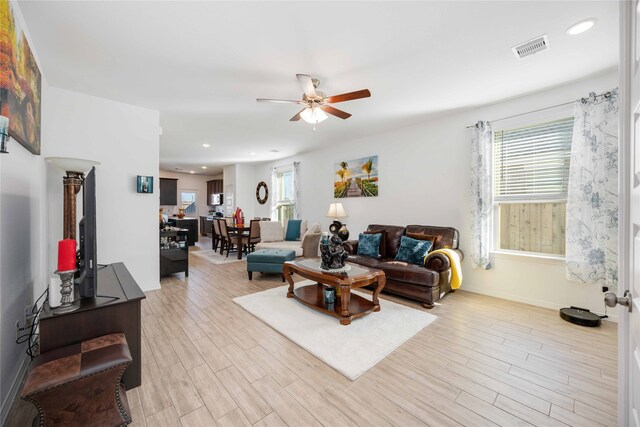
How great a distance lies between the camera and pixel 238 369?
194cm

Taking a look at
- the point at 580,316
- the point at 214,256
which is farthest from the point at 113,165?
the point at 580,316

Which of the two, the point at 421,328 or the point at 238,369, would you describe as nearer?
the point at 238,369

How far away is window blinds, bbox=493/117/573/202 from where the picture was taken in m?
3.08

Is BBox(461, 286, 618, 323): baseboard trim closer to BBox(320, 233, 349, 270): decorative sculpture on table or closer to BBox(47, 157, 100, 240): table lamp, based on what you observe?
BBox(320, 233, 349, 270): decorative sculpture on table

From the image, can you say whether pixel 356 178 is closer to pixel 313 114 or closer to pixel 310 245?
pixel 310 245

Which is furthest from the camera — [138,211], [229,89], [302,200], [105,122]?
[302,200]

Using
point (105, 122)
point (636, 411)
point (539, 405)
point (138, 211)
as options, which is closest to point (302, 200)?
point (138, 211)

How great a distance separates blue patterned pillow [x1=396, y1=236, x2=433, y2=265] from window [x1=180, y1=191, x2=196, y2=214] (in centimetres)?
924

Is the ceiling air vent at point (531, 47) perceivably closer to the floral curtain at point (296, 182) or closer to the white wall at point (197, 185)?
the floral curtain at point (296, 182)

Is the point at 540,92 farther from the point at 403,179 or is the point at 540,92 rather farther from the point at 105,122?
the point at 105,122

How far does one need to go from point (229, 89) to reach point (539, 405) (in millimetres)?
3907

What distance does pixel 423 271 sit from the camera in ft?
10.3

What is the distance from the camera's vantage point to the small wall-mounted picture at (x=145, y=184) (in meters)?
3.51

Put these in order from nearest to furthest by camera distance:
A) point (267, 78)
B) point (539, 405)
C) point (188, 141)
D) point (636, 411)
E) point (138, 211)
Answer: point (636, 411) → point (539, 405) → point (267, 78) → point (138, 211) → point (188, 141)
